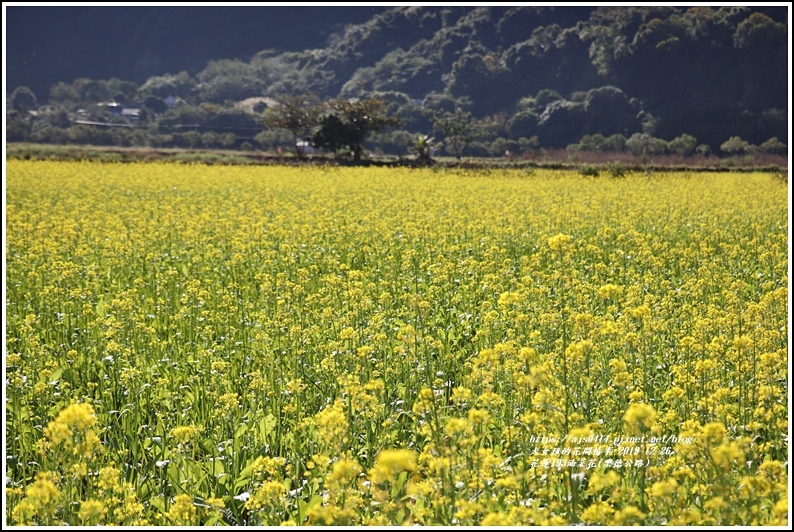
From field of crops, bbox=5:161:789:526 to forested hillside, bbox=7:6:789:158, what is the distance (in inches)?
1650

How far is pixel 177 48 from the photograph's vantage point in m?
188

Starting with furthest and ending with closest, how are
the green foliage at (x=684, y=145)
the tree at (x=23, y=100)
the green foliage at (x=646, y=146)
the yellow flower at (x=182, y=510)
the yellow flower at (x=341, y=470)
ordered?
the tree at (x=23, y=100)
the green foliage at (x=646, y=146)
the green foliage at (x=684, y=145)
the yellow flower at (x=182, y=510)
the yellow flower at (x=341, y=470)

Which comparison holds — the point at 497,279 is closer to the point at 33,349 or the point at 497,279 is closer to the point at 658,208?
the point at 33,349

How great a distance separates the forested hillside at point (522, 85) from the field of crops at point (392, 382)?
41.9 metres

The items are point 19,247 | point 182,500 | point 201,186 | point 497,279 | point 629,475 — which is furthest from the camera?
point 201,186

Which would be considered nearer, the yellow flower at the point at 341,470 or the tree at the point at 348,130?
the yellow flower at the point at 341,470

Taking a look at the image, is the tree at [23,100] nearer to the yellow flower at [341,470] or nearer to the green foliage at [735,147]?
the green foliage at [735,147]

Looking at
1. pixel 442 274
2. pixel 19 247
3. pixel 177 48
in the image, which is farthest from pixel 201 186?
pixel 177 48

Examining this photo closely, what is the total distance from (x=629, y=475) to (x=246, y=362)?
301cm

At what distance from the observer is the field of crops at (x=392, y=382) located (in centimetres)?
335

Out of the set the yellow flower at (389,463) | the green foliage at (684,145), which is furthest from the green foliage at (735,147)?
the yellow flower at (389,463)

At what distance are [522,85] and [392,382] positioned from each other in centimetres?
11245

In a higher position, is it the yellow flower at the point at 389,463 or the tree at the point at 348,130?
the tree at the point at 348,130

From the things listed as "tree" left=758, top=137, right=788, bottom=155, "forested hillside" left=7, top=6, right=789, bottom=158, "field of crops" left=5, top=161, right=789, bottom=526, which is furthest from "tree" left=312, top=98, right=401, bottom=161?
"tree" left=758, top=137, right=788, bottom=155
